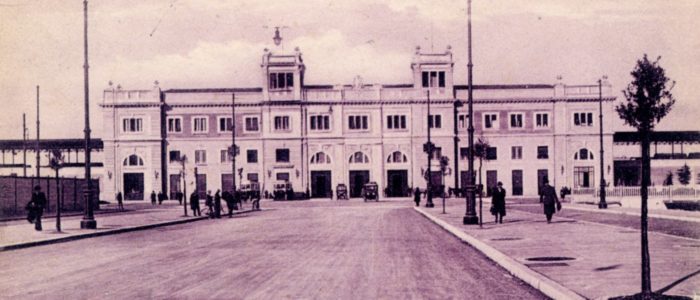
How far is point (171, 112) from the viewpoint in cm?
8100

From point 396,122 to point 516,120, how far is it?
11.8 m

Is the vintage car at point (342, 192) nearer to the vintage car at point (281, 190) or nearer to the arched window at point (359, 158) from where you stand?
the arched window at point (359, 158)

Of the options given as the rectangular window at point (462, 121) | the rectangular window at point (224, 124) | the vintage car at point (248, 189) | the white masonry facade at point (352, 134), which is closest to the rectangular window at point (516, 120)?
the white masonry facade at point (352, 134)

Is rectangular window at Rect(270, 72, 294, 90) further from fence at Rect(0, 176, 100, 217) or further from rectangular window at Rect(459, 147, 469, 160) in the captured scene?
fence at Rect(0, 176, 100, 217)

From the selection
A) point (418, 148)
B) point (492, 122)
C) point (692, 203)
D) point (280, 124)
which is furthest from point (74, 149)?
point (692, 203)

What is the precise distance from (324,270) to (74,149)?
3108 inches

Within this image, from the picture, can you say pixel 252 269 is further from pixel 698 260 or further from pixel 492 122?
pixel 492 122

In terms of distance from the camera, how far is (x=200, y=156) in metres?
80.7

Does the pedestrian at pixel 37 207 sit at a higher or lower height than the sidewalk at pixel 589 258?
higher

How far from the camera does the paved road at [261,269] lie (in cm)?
1164

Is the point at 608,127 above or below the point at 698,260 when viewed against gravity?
above

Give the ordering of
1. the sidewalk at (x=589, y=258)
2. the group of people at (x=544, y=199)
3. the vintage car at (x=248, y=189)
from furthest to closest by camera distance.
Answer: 1. the vintage car at (x=248, y=189)
2. the group of people at (x=544, y=199)
3. the sidewalk at (x=589, y=258)

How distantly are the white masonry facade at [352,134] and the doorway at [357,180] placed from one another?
10 centimetres

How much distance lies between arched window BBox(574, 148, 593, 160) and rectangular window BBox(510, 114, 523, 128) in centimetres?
612
